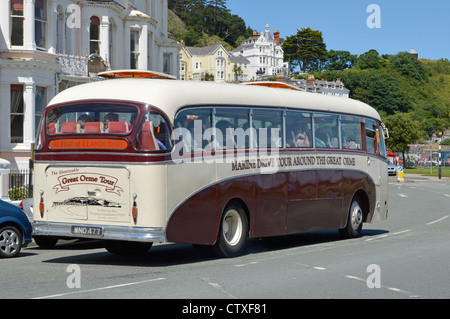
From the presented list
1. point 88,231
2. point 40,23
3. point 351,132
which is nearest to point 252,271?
point 88,231

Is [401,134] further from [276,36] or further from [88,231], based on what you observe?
[276,36]

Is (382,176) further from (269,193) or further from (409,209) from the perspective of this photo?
(409,209)

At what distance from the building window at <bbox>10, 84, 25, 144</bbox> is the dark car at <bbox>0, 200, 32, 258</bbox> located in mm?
13432

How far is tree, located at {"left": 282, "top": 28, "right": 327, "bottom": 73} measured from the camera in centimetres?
18200

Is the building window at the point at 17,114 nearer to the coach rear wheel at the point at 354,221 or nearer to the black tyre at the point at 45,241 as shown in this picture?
the black tyre at the point at 45,241

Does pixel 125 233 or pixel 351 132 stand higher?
pixel 351 132

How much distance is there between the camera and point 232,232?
13.5 metres

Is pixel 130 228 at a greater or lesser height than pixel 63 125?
lesser

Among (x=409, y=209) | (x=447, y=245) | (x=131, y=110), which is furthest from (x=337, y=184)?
(x=409, y=209)

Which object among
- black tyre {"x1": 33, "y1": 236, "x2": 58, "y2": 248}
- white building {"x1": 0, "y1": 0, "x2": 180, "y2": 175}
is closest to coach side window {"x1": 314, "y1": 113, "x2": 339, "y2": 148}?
black tyre {"x1": 33, "y1": 236, "x2": 58, "y2": 248}

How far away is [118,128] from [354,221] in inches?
307

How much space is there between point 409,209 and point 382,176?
9651 mm

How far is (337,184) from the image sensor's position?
55.0 feet

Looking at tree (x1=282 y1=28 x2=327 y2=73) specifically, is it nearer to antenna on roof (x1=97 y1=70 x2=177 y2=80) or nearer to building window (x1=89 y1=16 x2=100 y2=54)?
building window (x1=89 y1=16 x2=100 y2=54)
